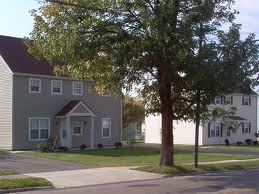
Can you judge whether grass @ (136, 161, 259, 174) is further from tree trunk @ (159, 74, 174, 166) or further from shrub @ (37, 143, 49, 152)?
shrub @ (37, 143, 49, 152)

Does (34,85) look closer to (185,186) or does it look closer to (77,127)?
(77,127)

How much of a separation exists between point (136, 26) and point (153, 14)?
50.0 inches

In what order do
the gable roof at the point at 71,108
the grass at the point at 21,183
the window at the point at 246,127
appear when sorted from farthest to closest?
the window at the point at 246,127 < the gable roof at the point at 71,108 < the grass at the point at 21,183

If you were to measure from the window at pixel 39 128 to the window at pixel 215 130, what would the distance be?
21439 mm

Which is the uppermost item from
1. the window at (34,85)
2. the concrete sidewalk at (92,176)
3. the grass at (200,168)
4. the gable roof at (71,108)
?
the window at (34,85)

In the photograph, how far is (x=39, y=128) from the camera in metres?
40.5

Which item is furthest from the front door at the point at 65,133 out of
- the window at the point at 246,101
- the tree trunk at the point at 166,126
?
the window at the point at 246,101

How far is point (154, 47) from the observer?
73.5ft

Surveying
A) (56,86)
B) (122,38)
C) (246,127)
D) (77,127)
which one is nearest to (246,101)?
(246,127)

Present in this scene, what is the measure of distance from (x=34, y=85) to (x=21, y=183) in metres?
21.5

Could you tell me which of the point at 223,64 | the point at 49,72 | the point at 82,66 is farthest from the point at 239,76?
the point at 49,72

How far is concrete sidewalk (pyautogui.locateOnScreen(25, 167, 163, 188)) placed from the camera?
2094cm

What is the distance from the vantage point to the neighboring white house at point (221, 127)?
5641cm

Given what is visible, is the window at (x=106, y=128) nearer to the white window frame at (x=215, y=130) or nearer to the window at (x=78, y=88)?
the window at (x=78, y=88)
